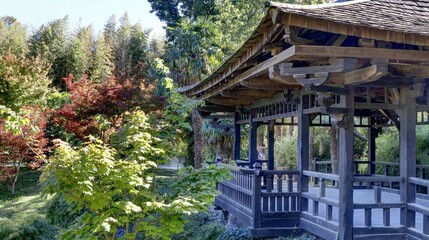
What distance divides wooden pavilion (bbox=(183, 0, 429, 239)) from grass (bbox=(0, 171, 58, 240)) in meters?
3.25

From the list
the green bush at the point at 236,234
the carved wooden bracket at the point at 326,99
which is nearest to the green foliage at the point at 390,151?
the green bush at the point at 236,234

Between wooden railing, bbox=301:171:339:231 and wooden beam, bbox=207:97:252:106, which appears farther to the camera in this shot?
wooden beam, bbox=207:97:252:106

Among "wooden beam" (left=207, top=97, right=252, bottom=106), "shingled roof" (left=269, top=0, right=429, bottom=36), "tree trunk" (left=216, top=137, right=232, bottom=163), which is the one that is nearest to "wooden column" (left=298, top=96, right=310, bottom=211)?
"shingled roof" (left=269, top=0, right=429, bottom=36)

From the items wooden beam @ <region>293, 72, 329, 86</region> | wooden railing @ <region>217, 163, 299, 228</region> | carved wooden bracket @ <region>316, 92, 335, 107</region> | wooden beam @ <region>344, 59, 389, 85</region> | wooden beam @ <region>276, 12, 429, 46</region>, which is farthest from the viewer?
wooden railing @ <region>217, 163, 299, 228</region>

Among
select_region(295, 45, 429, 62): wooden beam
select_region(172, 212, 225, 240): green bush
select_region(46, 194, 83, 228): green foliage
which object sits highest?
select_region(295, 45, 429, 62): wooden beam

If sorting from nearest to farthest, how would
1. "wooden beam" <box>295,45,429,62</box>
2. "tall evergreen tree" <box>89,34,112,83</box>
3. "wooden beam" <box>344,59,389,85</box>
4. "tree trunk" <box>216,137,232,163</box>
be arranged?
1. "wooden beam" <box>295,45,429,62</box>
2. "wooden beam" <box>344,59,389,85</box>
3. "tree trunk" <box>216,137,232,163</box>
4. "tall evergreen tree" <box>89,34,112,83</box>

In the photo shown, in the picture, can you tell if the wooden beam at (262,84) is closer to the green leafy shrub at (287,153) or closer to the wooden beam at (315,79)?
the wooden beam at (315,79)

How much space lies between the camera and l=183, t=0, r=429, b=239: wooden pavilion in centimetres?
361

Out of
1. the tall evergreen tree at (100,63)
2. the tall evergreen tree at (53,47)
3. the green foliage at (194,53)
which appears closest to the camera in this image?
the green foliage at (194,53)

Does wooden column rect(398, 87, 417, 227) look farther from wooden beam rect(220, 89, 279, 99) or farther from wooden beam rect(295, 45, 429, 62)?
wooden beam rect(220, 89, 279, 99)

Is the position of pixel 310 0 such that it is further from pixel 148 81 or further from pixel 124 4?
pixel 124 4

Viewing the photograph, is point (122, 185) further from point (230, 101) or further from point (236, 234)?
point (230, 101)

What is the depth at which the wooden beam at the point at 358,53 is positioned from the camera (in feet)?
12.0

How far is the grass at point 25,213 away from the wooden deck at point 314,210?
3009 mm
